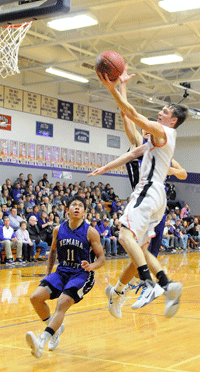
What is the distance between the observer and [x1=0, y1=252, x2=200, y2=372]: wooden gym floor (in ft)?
14.8

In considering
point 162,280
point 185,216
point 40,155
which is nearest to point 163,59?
point 40,155

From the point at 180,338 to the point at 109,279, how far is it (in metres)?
4.83

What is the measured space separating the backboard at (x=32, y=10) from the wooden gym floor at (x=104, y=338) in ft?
10.7

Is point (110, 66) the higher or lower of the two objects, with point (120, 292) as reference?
higher

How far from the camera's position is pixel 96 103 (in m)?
22.7

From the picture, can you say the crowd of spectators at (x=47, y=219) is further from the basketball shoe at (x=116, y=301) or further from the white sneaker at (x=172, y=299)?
the white sneaker at (x=172, y=299)

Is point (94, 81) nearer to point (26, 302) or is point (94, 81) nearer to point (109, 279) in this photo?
point (109, 279)

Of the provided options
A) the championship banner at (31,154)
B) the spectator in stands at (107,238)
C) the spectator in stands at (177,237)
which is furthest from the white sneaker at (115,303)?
the championship banner at (31,154)

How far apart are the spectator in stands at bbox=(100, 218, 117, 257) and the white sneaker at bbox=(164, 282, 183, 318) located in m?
11.4

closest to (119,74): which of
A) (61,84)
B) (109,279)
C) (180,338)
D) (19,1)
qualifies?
(19,1)

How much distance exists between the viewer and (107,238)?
15.5 m

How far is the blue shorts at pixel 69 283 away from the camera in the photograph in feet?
15.7

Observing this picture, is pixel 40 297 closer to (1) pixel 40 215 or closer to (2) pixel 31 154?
(1) pixel 40 215

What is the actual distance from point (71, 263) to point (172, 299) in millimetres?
1371
